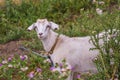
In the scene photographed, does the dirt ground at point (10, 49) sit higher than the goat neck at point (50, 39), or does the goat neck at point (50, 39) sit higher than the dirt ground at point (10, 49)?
the goat neck at point (50, 39)

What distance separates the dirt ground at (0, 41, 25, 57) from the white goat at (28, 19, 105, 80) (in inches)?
71.4

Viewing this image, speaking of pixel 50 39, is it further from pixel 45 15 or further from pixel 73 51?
pixel 45 15

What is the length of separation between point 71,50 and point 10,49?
2.23 metres

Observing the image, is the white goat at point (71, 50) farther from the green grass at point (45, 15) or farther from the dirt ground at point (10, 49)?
the green grass at point (45, 15)

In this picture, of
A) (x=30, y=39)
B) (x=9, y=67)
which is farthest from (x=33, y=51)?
(x=9, y=67)

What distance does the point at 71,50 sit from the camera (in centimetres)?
561

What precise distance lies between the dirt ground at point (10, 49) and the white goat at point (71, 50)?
5.95 ft

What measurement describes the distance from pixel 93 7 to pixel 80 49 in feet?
12.1

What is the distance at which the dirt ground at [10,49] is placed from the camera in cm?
744

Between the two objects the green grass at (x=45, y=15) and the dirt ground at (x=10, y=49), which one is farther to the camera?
the green grass at (x=45, y=15)

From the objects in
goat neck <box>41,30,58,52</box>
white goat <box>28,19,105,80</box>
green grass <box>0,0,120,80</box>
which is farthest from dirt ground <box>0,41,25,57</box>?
white goat <box>28,19,105,80</box>

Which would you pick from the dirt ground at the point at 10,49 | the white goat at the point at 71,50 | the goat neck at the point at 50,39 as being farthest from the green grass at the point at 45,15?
the white goat at the point at 71,50

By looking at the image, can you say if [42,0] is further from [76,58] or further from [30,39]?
[76,58]

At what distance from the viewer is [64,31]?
778 centimetres
